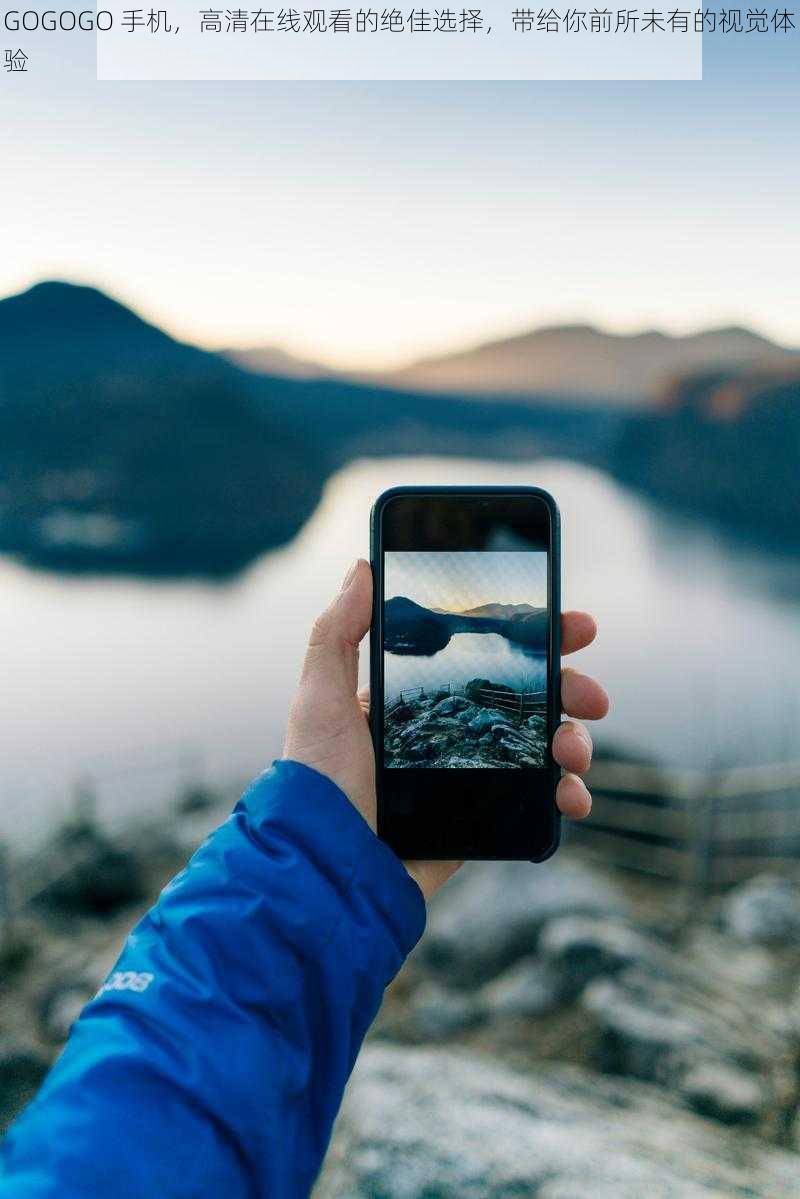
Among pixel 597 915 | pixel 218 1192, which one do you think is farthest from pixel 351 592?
pixel 597 915

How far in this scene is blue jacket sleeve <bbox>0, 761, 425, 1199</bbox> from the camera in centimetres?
54

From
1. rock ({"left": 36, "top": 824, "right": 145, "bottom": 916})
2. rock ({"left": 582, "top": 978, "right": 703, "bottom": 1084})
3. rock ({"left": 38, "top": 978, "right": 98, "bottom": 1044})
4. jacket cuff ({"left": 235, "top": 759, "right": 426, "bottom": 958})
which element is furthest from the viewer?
rock ({"left": 36, "top": 824, "right": 145, "bottom": 916})

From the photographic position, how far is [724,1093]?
177 cm

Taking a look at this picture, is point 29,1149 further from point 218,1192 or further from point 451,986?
point 451,986

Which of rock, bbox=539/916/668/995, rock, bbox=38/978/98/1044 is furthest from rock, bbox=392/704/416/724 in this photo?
rock, bbox=38/978/98/1044

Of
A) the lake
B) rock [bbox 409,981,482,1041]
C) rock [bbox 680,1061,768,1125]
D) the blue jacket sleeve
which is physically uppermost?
the lake

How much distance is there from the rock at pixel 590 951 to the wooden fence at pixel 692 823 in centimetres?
58

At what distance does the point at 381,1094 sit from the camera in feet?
4.96

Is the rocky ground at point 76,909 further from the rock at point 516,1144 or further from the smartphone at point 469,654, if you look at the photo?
the smartphone at point 469,654

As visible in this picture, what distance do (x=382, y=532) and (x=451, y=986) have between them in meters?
2.07

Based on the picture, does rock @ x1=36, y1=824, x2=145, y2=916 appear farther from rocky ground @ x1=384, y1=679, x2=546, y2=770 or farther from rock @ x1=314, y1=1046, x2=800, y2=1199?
rocky ground @ x1=384, y1=679, x2=546, y2=770

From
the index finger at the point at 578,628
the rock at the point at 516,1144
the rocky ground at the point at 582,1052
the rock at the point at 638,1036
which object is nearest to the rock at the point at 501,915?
the rocky ground at the point at 582,1052


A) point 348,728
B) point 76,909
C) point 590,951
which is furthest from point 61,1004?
point 348,728

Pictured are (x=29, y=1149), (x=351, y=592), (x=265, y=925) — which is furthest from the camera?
(x=351, y=592)
